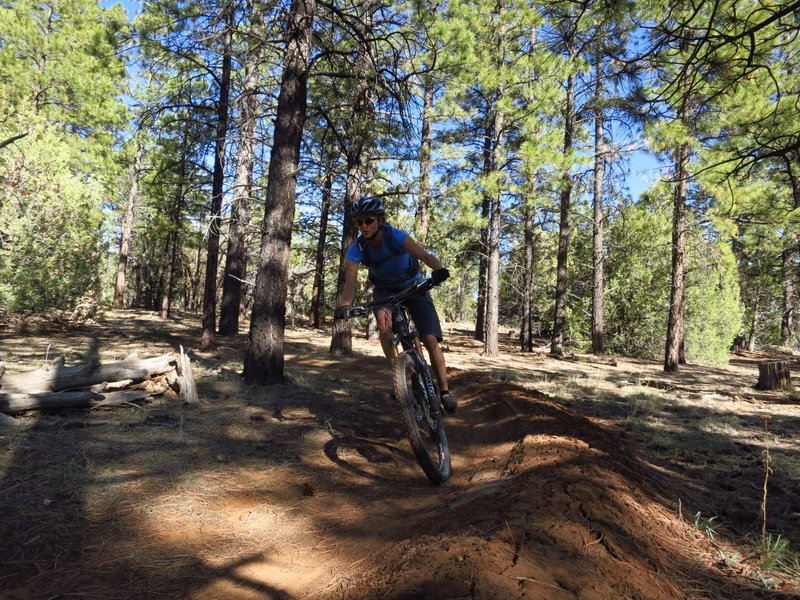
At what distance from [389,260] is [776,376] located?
1137 centimetres

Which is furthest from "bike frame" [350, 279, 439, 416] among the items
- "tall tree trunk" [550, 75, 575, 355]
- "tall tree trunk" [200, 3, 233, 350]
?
"tall tree trunk" [550, 75, 575, 355]

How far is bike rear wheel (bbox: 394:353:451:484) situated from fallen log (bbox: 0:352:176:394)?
387 centimetres

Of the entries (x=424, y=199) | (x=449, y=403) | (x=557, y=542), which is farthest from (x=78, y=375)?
(x=424, y=199)

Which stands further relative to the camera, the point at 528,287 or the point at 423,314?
the point at 528,287

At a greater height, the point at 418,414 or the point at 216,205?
the point at 216,205

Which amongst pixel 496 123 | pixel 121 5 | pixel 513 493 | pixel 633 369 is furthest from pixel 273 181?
pixel 121 5

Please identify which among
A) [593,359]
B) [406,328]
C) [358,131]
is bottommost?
[593,359]

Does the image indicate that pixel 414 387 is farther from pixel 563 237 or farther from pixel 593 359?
pixel 563 237

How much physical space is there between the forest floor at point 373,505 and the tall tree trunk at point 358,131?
11.0ft

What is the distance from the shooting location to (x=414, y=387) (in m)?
3.95

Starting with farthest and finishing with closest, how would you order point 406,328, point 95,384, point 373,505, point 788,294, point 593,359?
point 788,294 < point 593,359 < point 95,384 < point 406,328 < point 373,505

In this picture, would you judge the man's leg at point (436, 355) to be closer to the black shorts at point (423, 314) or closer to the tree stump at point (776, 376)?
the black shorts at point (423, 314)

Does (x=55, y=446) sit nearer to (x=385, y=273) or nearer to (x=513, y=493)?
(x=385, y=273)

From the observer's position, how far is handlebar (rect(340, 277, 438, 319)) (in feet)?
12.6
